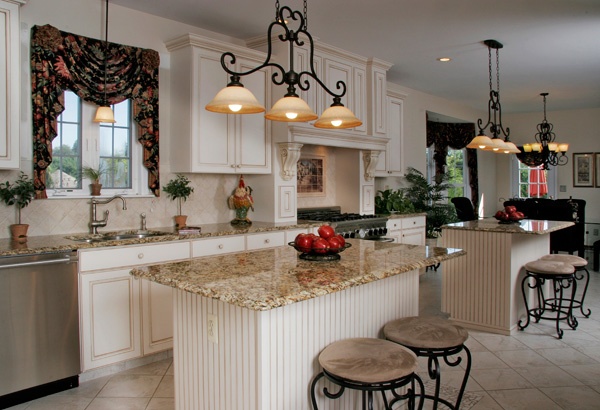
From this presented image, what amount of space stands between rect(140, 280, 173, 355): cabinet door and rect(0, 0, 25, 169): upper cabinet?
120 centimetres

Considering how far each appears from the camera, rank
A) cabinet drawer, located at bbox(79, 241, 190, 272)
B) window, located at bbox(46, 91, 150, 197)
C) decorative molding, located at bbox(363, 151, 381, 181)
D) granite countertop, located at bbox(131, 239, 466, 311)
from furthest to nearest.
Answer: decorative molding, located at bbox(363, 151, 381, 181), window, located at bbox(46, 91, 150, 197), cabinet drawer, located at bbox(79, 241, 190, 272), granite countertop, located at bbox(131, 239, 466, 311)

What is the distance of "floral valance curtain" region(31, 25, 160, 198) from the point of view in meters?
3.31

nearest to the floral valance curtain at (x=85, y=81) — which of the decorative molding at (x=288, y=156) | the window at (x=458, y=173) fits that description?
the decorative molding at (x=288, y=156)

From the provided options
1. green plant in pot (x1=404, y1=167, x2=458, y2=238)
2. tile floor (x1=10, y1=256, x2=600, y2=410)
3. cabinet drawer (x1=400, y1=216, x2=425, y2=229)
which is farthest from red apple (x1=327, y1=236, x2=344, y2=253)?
green plant in pot (x1=404, y1=167, x2=458, y2=238)

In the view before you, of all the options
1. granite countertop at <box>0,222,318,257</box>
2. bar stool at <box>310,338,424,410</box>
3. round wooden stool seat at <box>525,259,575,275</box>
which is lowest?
bar stool at <box>310,338,424,410</box>

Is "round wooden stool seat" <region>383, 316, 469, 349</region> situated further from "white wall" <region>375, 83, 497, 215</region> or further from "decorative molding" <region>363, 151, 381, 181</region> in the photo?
"white wall" <region>375, 83, 497, 215</region>

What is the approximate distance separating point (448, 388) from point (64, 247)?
8.55 ft

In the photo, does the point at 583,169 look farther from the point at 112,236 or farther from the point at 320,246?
the point at 112,236

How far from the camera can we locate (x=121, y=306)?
10.7 ft

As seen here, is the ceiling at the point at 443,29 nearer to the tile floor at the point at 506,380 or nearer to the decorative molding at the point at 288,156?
the decorative molding at the point at 288,156

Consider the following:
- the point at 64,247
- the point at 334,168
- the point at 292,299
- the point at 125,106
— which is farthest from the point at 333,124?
the point at 334,168

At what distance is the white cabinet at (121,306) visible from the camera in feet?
10.2

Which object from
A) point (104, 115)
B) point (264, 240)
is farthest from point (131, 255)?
point (264, 240)

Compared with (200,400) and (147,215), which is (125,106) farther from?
(200,400)
